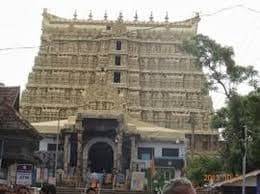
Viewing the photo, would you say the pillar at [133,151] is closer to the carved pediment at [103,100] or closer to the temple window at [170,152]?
the temple window at [170,152]

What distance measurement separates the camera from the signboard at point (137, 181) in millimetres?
40088

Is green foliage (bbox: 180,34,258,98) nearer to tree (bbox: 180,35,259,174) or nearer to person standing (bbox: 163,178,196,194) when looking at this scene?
tree (bbox: 180,35,259,174)

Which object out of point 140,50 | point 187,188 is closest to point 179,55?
point 140,50

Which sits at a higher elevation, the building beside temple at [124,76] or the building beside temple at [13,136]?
the building beside temple at [124,76]

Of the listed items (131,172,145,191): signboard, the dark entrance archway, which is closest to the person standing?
(131,172,145,191): signboard

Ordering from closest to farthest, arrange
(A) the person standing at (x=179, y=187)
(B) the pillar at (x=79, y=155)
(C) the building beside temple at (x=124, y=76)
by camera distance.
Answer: (A) the person standing at (x=179, y=187)
(B) the pillar at (x=79, y=155)
(C) the building beside temple at (x=124, y=76)

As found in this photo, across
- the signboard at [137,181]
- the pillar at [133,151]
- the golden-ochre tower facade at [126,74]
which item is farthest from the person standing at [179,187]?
the golden-ochre tower facade at [126,74]

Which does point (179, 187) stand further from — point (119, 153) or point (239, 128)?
point (119, 153)

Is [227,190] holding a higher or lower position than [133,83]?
lower

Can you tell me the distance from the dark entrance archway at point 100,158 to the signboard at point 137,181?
44.6 ft

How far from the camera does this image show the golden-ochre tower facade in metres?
62.0

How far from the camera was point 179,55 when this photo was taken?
63.6 meters

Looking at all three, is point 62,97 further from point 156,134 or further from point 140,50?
point 156,134

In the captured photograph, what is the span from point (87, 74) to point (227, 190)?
3742cm
